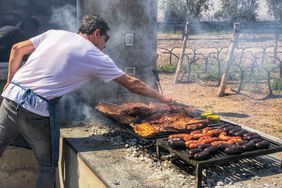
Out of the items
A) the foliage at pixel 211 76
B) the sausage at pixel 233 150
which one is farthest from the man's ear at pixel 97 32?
the foliage at pixel 211 76

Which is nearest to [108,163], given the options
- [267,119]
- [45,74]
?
[45,74]

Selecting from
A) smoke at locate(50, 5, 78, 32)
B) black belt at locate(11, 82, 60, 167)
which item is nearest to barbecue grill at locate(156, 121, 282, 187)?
black belt at locate(11, 82, 60, 167)

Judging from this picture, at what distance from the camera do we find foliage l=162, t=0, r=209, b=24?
4169 centimetres

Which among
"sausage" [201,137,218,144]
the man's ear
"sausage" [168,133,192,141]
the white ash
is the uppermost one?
the man's ear

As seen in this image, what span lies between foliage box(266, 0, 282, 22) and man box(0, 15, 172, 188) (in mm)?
27614

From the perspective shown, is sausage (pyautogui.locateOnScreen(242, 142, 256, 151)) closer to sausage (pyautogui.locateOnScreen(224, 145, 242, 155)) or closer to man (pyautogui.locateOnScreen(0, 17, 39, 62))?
sausage (pyautogui.locateOnScreen(224, 145, 242, 155))

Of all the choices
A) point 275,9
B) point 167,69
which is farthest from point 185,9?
point 167,69

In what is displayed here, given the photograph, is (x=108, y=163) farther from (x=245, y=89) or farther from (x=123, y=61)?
(x=245, y=89)

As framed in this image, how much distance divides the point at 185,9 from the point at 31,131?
133 ft

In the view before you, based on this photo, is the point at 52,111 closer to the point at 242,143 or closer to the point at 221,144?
the point at 221,144

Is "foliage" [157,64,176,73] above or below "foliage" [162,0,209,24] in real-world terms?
below

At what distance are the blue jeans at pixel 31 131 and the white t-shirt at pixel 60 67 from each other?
0.13m

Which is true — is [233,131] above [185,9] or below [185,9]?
below

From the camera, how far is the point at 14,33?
5.95 m
